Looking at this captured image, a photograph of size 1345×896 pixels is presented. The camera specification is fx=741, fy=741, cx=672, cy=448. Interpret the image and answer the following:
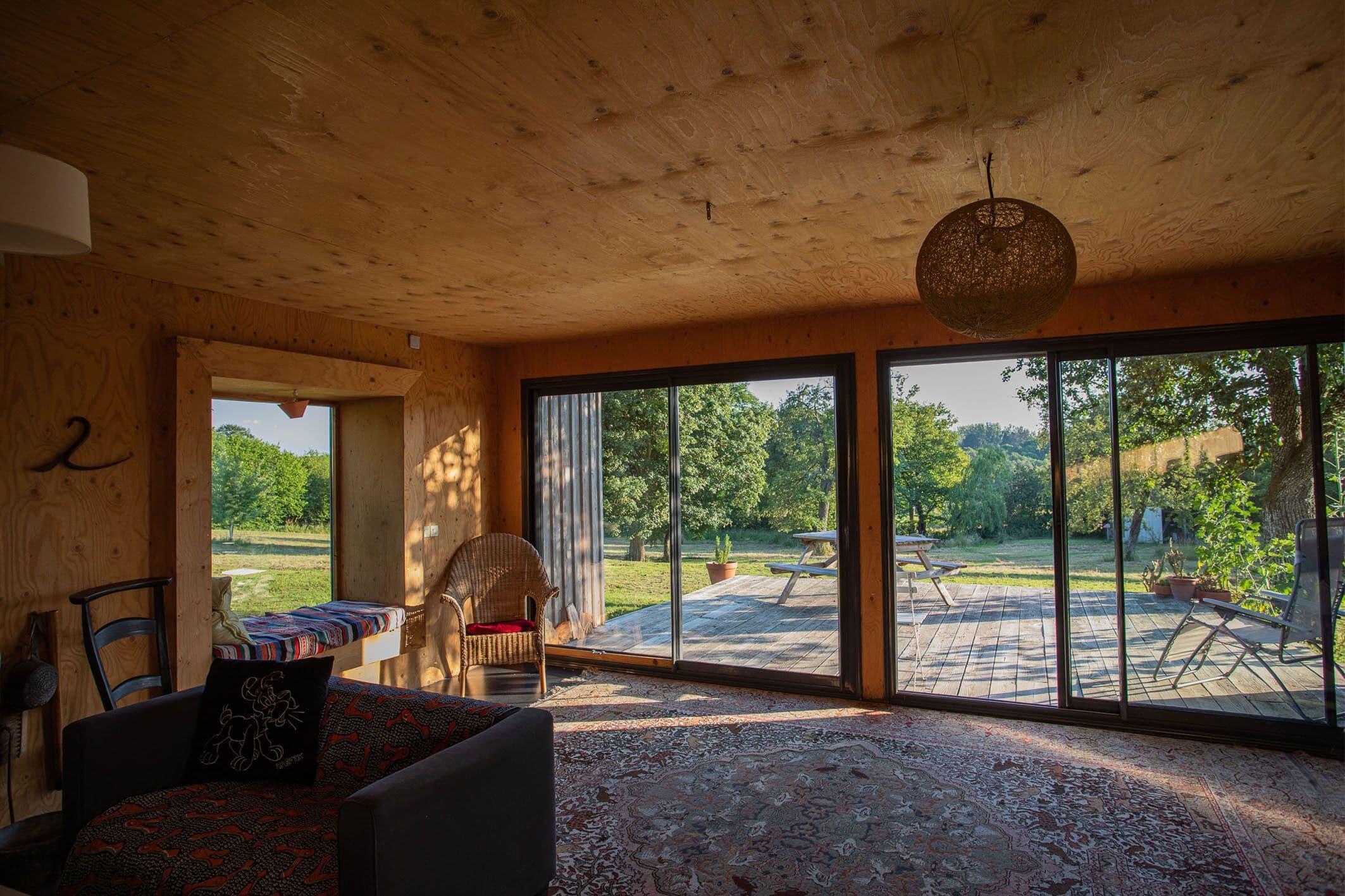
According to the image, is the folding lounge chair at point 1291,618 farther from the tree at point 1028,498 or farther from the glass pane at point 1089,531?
the tree at point 1028,498

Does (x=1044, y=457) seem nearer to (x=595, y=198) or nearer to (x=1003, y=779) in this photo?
(x=1003, y=779)

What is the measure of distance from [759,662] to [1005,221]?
3.71 meters

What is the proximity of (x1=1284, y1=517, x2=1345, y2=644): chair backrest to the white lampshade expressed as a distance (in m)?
5.28

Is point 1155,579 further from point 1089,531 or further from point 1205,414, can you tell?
point 1205,414

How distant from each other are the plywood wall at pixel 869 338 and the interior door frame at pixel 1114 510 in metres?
0.05

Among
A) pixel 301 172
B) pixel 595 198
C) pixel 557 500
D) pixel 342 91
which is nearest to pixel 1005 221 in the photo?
pixel 595 198

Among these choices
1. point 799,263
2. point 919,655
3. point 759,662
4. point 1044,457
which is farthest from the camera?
point 759,662

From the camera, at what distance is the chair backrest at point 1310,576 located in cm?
381

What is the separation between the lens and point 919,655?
486cm

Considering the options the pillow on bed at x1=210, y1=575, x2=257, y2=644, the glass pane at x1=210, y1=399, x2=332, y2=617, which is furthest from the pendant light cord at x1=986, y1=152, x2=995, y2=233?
the glass pane at x1=210, y1=399, x2=332, y2=617

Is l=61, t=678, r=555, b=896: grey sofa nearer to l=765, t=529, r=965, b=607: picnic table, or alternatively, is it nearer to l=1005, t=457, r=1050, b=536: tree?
l=765, t=529, r=965, b=607: picnic table

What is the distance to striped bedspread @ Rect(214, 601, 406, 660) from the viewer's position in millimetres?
4082

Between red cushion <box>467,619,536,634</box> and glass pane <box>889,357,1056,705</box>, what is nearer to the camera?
glass pane <box>889,357,1056,705</box>

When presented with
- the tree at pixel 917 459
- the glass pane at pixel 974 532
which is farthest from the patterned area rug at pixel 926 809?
the tree at pixel 917 459
